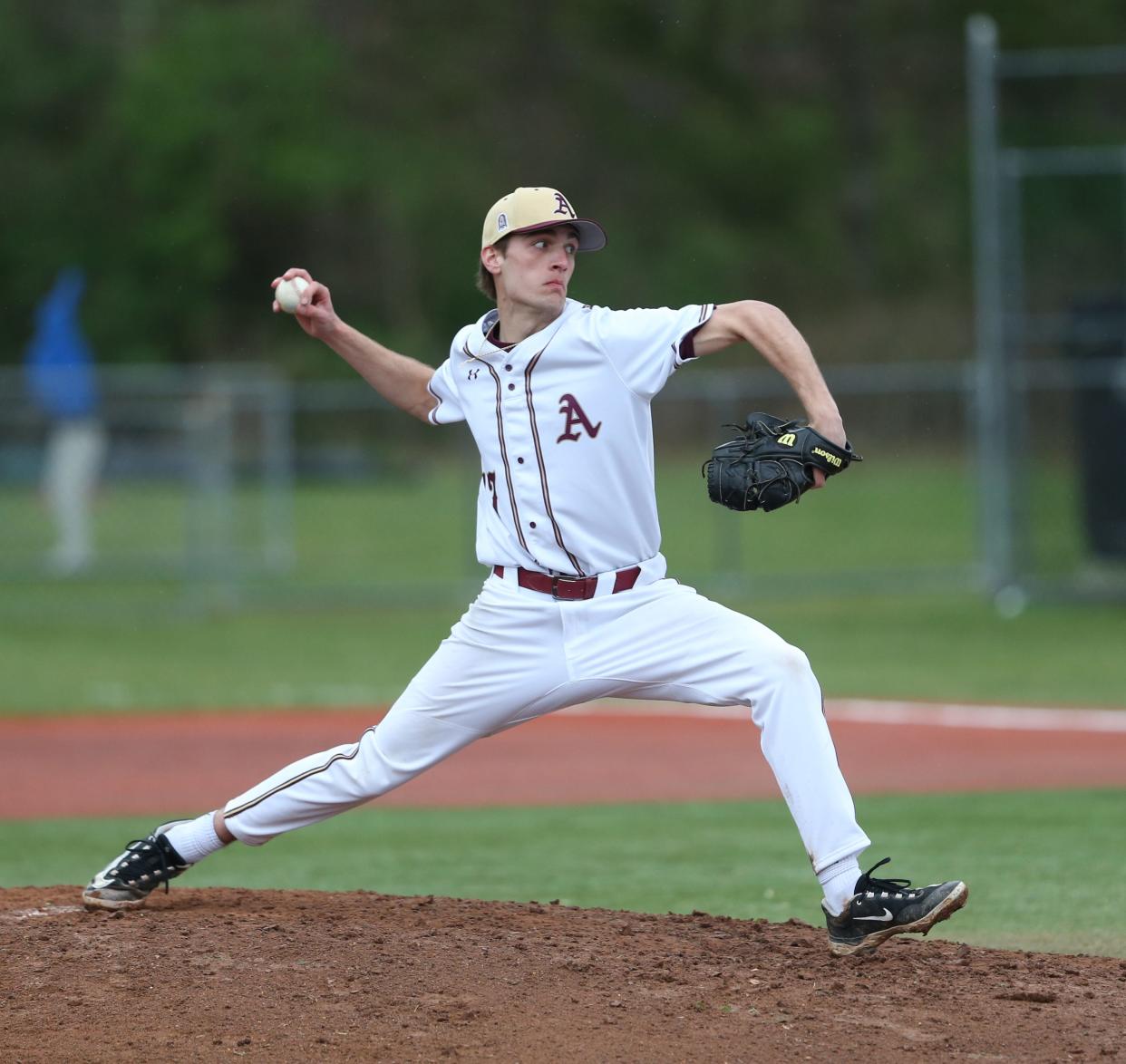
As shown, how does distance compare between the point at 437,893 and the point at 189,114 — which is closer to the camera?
the point at 437,893

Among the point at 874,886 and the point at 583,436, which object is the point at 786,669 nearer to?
the point at 874,886

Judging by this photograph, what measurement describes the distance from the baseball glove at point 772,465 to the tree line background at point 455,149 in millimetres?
31525

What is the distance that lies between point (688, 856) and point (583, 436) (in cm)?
270

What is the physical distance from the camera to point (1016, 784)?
9.02 metres

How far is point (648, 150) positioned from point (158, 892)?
120 ft

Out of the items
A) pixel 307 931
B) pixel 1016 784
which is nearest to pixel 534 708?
pixel 307 931

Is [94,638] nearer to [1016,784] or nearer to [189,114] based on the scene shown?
[1016,784]

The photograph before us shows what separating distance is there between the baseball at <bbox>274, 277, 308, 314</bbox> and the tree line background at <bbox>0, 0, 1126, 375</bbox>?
30.4 meters

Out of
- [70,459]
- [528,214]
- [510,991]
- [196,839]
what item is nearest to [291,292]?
[528,214]

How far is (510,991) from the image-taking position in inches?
188

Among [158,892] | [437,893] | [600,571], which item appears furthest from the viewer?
[437,893]

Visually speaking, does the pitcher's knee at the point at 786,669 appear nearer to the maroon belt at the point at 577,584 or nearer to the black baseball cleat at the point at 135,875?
the maroon belt at the point at 577,584

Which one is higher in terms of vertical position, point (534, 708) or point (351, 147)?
point (351, 147)

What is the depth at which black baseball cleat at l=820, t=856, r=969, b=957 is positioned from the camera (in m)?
4.96
